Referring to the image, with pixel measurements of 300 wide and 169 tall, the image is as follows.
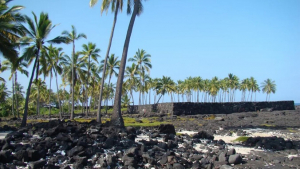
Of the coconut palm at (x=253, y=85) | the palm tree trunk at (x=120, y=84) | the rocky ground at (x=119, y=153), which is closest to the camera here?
the rocky ground at (x=119, y=153)

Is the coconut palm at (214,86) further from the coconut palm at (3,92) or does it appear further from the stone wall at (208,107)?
the coconut palm at (3,92)

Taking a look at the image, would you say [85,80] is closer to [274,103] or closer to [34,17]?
[34,17]

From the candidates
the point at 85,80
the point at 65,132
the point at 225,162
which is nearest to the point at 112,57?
the point at 85,80

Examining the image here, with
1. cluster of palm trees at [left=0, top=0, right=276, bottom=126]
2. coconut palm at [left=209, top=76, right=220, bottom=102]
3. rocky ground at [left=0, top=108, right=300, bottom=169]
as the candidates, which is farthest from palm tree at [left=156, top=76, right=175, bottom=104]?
rocky ground at [left=0, top=108, right=300, bottom=169]

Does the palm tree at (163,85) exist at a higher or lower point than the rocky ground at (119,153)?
higher

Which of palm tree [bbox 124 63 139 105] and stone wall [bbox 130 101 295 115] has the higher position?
palm tree [bbox 124 63 139 105]

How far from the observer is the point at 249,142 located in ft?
44.0

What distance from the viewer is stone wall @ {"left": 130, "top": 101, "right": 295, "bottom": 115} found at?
44719 millimetres

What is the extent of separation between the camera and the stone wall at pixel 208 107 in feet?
147

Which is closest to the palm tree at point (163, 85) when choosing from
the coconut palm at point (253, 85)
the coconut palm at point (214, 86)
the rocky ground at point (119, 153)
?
the coconut palm at point (214, 86)

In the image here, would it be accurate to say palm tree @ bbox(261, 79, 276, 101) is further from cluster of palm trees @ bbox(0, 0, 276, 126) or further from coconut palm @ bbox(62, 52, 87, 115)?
→ coconut palm @ bbox(62, 52, 87, 115)

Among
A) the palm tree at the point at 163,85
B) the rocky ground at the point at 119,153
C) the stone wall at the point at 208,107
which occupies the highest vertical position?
the palm tree at the point at 163,85

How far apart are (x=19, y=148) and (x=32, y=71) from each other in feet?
45.3

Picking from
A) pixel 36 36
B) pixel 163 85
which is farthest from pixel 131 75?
pixel 36 36
